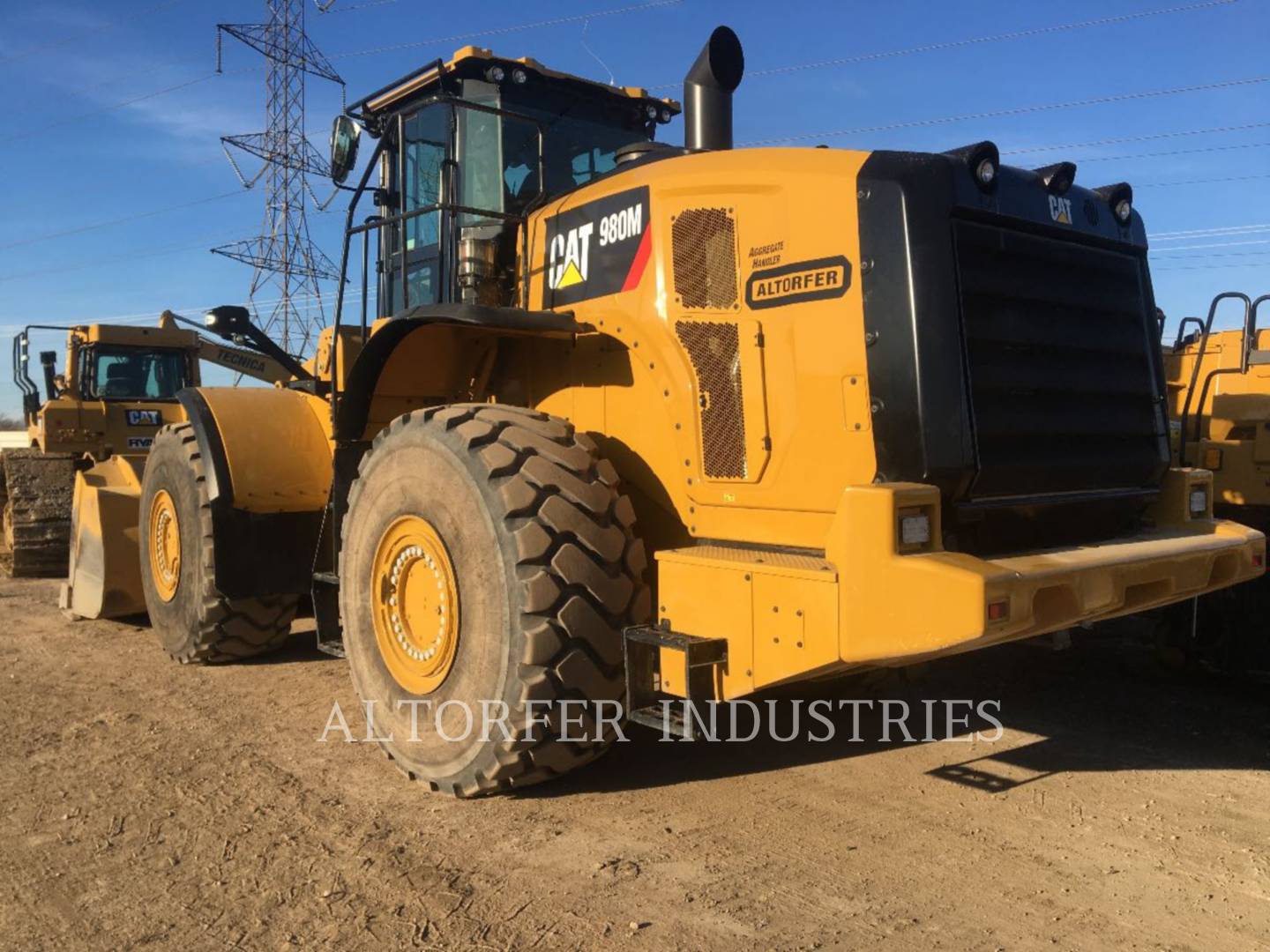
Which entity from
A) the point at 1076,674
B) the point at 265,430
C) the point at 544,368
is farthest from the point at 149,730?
the point at 1076,674

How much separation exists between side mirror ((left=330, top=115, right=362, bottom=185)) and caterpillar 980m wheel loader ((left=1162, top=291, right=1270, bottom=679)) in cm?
472

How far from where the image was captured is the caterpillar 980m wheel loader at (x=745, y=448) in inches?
139

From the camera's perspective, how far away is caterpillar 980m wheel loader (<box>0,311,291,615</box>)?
38.6ft

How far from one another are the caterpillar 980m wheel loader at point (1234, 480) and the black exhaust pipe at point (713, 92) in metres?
3.17

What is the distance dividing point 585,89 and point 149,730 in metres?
3.98

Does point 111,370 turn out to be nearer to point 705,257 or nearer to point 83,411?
point 83,411

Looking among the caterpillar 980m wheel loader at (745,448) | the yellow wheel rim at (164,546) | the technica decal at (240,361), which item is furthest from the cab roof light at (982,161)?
the technica decal at (240,361)

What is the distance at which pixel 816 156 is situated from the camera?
384 centimetres

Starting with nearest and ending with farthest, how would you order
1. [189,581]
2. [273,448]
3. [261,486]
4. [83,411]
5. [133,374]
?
[261,486] < [273,448] < [189,581] < [83,411] < [133,374]

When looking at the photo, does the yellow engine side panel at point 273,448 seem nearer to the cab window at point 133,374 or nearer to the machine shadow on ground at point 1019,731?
the machine shadow on ground at point 1019,731

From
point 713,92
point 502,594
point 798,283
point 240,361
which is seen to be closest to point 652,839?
point 502,594

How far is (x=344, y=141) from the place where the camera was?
17.3 feet

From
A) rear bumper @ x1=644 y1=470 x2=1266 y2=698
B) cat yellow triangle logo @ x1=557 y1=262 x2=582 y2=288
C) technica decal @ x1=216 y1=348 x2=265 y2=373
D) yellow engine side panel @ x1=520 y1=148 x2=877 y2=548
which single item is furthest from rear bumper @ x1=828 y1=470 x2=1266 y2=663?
technica decal @ x1=216 y1=348 x2=265 y2=373

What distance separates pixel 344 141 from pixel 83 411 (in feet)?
33.3
